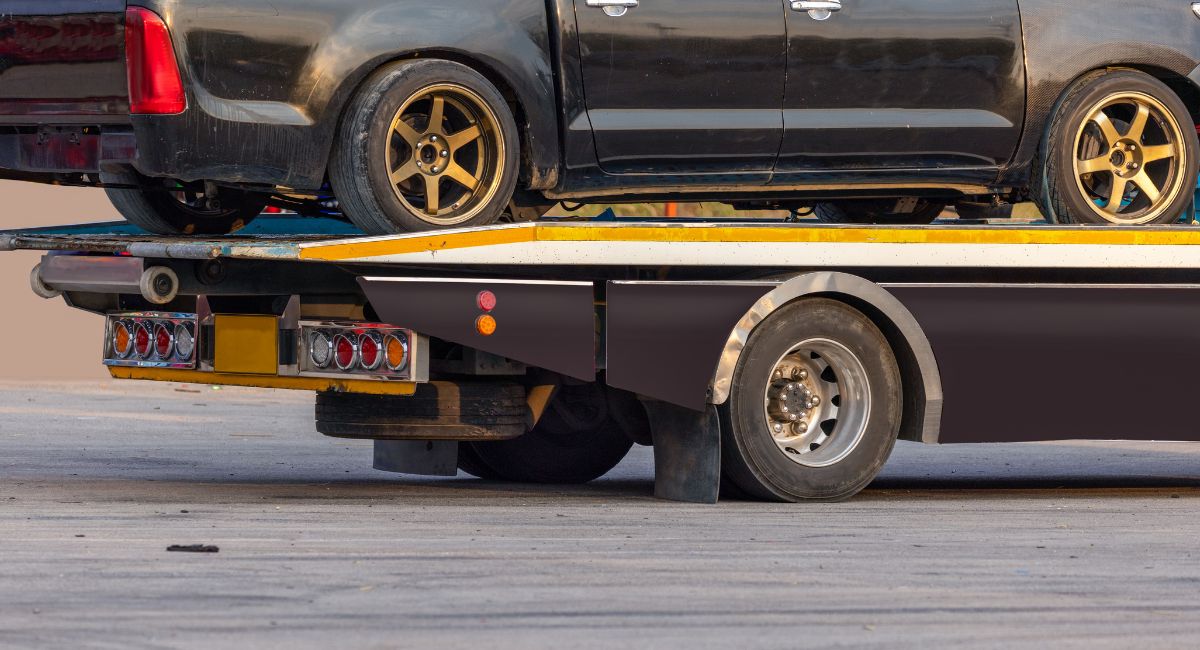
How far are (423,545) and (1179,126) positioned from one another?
4009mm

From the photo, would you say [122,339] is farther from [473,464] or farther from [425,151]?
[473,464]

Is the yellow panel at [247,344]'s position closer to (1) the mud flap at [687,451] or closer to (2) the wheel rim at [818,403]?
(1) the mud flap at [687,451]

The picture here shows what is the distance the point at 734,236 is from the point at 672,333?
1.53 ft

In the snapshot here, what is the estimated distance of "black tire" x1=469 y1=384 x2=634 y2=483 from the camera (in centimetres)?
1007

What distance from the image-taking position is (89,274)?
820cm

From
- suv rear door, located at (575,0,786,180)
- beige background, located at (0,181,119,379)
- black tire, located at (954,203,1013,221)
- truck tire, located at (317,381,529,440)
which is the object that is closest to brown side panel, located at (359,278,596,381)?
truck tire, located at (317,381,529,440)

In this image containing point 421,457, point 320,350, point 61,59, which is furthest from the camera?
point 421,457

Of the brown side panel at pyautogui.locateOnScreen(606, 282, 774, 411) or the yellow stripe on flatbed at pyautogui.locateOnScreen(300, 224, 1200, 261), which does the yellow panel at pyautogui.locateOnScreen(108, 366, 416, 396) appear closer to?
the yellow stripe on flatbed at pyautogui.locateOnScreen(300, 224, 1200, 261)

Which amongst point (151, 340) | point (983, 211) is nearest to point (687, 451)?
point (151, 340)

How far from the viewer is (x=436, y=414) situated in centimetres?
836

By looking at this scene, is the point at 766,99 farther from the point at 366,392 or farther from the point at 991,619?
the point at 991,619

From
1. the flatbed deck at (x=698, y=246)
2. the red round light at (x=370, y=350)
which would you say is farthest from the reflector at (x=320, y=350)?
the flatbed deck at (x=698, y=246)

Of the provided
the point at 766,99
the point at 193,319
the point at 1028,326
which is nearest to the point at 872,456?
the point at 1028,326

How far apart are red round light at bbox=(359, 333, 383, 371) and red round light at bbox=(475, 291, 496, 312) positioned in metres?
0.42
